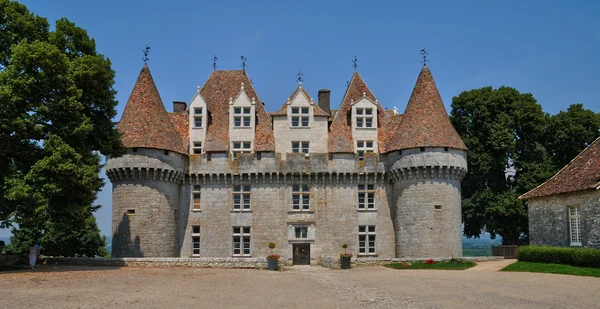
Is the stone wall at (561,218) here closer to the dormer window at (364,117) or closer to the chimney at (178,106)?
the dormer window at (364,117)

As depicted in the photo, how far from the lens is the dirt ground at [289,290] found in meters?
17.2

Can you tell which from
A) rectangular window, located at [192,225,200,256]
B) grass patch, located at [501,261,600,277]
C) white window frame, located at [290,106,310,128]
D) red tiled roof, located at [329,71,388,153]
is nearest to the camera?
grass patch, located at [501,261,600,277]

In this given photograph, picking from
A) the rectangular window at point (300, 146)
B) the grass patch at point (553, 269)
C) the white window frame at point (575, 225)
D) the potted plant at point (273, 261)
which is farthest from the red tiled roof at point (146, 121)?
the white window frame at point (575, 225)

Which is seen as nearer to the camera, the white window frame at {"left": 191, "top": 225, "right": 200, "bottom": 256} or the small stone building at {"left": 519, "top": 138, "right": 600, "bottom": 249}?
the small stone building at {"left": 519, "top": 138, "right": 600, "bottom": 249}

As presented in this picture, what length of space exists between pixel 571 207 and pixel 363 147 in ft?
46.8

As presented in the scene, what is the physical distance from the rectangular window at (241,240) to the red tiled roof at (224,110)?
559 cm

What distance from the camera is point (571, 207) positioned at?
30.6 metres

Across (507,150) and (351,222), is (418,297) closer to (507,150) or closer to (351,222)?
(351,222)

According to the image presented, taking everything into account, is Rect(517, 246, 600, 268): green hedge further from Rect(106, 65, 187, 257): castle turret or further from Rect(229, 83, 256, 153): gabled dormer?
Rect(106, 65, 187, 257): castle turret

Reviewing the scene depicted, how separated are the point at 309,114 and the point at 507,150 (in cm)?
1542

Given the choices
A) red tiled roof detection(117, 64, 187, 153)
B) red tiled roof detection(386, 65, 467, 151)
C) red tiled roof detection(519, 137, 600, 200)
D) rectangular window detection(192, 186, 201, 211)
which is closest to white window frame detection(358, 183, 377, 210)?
red tiled roof detection(386, 65, 467, 151)

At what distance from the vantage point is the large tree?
2611 centimetres

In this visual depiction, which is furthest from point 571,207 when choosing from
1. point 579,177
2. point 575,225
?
point 579,177

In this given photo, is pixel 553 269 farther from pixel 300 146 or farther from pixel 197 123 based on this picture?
pixel 197 123
